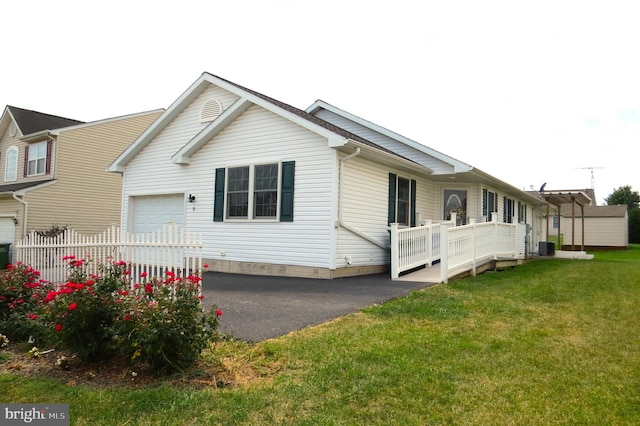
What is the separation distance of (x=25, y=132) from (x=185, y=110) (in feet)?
38.4

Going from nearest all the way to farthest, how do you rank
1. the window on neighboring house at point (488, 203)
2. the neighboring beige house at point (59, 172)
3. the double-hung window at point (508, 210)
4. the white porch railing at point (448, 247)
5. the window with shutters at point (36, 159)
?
the white porch railing at point (448, 247)
the window on neighboring house at point (488, 203)
the double-hung window at point (508, 210)
the neighboring beige house at point (59, 172)
the window with shutters at point (36, 159)

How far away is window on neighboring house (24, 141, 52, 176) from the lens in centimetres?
1922

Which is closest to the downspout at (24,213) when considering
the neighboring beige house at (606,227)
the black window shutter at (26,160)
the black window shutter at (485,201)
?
the black window shutter at (26,160)

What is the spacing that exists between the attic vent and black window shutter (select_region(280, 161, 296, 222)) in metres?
3.57

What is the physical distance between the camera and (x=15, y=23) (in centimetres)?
937

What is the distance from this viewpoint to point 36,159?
20.0 metres

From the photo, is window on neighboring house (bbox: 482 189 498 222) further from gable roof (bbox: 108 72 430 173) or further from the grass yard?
the grass yard

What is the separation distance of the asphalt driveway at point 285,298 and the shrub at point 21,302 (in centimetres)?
215

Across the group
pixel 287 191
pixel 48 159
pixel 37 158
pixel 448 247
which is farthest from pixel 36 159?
pixel 448 247

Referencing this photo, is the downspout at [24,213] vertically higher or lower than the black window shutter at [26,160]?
lower

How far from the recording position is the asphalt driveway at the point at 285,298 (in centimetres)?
548

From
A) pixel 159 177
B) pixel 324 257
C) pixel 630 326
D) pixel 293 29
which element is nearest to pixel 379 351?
pixel 630 326

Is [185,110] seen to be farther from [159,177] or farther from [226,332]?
[226,332]

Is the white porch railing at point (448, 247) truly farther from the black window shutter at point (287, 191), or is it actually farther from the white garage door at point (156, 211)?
the white garage door at point (156, 211)
